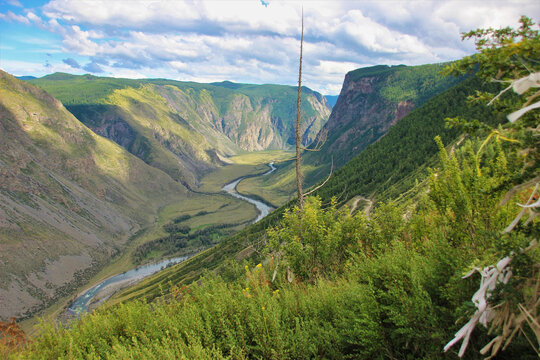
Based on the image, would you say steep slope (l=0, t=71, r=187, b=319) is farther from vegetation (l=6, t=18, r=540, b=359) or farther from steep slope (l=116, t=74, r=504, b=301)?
vegetation (l=6, t=18, r=540, b=359)

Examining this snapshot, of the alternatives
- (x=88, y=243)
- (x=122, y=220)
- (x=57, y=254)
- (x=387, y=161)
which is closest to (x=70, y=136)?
(x=122, y=220)

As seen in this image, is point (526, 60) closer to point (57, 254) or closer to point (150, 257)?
point (57, 254)

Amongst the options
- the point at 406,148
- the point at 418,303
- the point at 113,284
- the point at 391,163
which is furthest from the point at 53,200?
the point at 418,303

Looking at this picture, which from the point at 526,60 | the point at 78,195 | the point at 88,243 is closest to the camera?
the point at 526,60

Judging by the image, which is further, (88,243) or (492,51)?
Answer: (88,243)

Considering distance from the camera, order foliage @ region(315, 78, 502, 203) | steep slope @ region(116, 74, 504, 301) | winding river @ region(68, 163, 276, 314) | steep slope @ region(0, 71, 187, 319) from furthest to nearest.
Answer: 1. steep slope @ region(0, 71, 187, 319)
2. winding river @ region(68, 163, 276, 314)
3. foliage @ region(315, 78, 502, 203)
4. steep slope @ region(116, 74, 504, 301)

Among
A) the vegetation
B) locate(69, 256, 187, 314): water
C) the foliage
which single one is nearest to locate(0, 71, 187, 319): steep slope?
locate(69, 256, 187, 314): water

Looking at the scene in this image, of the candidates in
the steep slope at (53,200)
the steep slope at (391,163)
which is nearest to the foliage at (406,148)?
the steep slope at (391,163)
